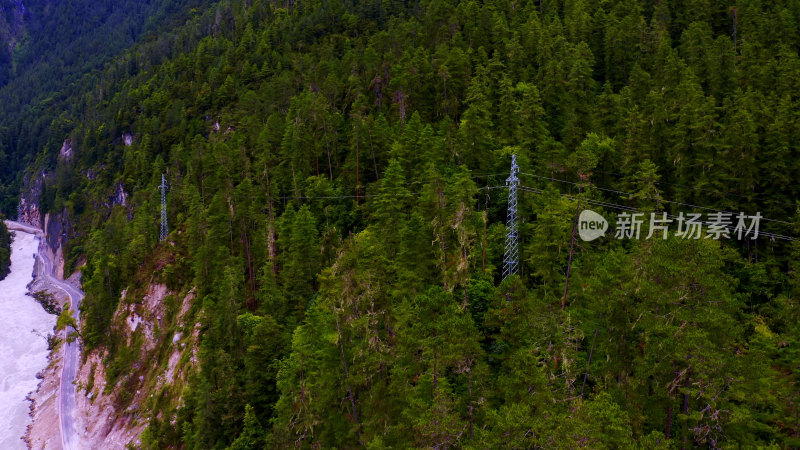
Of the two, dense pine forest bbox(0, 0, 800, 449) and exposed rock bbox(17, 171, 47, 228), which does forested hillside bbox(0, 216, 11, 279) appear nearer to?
exposed rock bbox(17, 171, 47, 228)

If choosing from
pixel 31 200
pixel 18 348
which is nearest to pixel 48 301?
pixel 18 348

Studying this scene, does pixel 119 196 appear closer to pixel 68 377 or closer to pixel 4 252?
pixel 68 377

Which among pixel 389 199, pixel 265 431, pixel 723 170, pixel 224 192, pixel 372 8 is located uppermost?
pixel 372 8

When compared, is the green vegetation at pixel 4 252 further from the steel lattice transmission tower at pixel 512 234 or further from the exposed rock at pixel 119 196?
the steel lattice transmission tower at pixel 512 234

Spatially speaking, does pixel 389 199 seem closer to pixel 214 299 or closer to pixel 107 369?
pixel 214 299

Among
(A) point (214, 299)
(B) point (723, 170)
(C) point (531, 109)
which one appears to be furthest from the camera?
(A) point (214, 299)

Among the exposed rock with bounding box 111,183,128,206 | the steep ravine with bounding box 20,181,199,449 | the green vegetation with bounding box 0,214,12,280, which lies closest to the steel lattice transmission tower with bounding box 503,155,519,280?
the steep ravine with bounding box 20,181,199,449

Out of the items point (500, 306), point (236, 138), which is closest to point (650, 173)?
point (500, 306)
